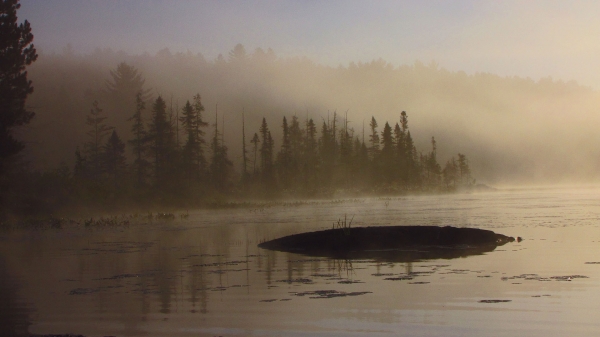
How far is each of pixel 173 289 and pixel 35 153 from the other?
117655 millimetres

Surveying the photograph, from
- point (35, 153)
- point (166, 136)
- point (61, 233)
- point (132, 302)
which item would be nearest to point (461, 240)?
point (132, 302)

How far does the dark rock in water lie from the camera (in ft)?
62.7

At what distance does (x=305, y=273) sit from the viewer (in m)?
14.2

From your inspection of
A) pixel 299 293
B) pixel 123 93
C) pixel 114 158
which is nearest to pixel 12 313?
pixel 299 293

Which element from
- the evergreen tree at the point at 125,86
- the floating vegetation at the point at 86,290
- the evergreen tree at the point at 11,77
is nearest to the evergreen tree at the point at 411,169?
the evergreen tree at the point at 125,86

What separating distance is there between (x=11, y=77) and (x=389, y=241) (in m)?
31.6

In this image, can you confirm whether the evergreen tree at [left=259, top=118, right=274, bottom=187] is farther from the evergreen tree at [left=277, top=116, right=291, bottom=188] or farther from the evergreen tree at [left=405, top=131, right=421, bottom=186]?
the evergreen tree at [left=405, top=131, right=421, bottom=186]

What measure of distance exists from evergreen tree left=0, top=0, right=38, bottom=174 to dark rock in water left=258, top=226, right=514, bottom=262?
25.5 m

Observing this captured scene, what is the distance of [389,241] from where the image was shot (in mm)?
19531

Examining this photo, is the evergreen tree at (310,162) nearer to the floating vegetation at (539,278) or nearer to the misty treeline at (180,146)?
the misty treeline at (180,146)

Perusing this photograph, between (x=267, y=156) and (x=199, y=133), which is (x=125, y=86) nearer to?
(x=267, y=156)

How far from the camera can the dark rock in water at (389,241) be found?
19.1m

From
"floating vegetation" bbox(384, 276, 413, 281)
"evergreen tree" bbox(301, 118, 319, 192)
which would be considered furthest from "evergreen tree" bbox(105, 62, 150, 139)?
"floating vegetation" bbox(384, 276, 413, 281)

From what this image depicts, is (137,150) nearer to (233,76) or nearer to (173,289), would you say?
(173,289)
